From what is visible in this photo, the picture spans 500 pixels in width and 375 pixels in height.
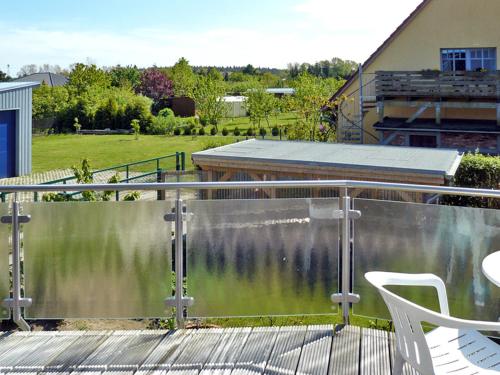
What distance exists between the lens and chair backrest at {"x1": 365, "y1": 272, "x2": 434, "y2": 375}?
102 inches

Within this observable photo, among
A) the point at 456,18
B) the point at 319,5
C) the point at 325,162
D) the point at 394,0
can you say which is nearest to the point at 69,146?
the point at 319,5

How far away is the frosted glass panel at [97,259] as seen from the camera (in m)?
4.37

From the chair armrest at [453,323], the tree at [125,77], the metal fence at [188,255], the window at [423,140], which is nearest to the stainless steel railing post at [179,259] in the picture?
the metal fence at [188,255]

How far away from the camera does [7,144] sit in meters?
25.4

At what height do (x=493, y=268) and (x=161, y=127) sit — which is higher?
(x=161, y=127)

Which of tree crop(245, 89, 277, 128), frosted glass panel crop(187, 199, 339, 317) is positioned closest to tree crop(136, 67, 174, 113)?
tree crop(245, 89, 277, 128)

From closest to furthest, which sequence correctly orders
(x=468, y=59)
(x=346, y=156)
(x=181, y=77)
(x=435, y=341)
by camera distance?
(x=435, y=341) < (x=346, y=156) < (x=468, y=59) < (x=181, y=77)

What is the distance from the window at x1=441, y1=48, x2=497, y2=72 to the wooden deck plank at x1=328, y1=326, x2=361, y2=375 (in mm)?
22449

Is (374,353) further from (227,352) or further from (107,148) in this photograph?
(107,148)

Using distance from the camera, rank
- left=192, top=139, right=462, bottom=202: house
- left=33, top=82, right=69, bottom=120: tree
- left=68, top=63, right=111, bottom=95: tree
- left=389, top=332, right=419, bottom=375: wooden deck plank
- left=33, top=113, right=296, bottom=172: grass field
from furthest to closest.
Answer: left=68, top=63, right=111, bottom=95: tree < left=33, top=82, right=69, bottom=120: tree < left=33, top=113, right=296, bottom=172: grass field < left=192, top=139, right=462, bottom=202: house < left=389, top=332, right=419, bottom=375: wooden deck plank

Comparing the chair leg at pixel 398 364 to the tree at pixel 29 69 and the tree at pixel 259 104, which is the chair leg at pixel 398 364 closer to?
the tree at pixel 259 104

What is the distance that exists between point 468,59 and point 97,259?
78.2 ft

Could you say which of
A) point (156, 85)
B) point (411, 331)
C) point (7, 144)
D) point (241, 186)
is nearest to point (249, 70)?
point (156, 85)

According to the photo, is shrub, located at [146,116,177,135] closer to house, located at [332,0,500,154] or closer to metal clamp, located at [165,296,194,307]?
house, located at [332,0,500,154]
